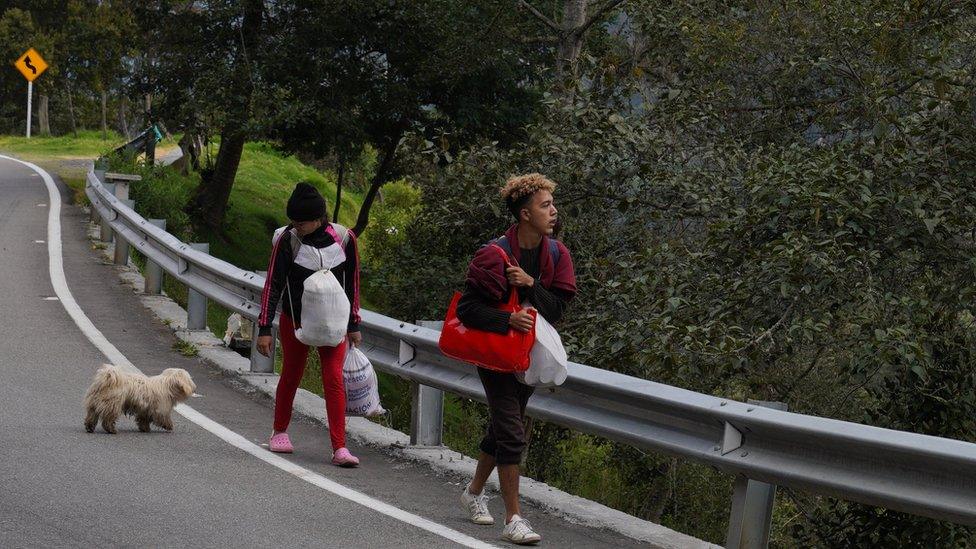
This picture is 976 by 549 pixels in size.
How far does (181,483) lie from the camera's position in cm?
677

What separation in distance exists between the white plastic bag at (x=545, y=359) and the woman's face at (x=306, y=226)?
206 cm

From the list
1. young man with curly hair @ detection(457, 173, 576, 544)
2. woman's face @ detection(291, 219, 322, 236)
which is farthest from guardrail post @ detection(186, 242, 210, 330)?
young man with curly hair @ detection(457, 173, 576, 544)

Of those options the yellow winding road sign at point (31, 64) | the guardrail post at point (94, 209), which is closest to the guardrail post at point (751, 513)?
the guardrail post at point (94, 209)

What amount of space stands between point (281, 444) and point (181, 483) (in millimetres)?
1090

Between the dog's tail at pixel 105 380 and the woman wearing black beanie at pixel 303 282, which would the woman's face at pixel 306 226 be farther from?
the dog's tail at pixel 105 380

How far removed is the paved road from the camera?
5801 millimetres

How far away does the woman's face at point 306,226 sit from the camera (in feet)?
24.9

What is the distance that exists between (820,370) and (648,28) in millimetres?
4989

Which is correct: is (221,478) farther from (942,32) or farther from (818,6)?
(818,6)

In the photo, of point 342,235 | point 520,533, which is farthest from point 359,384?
point 520,533

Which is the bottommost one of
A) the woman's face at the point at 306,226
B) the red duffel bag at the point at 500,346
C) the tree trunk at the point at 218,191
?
the tree trunk at the point at 218,191

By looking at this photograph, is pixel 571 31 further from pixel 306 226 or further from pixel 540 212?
pixel 540 212

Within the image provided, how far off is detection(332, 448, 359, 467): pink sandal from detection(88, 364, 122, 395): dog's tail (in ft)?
4.79

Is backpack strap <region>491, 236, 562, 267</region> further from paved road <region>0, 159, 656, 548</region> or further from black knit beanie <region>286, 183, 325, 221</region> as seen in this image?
black knit beanie <region>286, 183, 325, 221</region>
